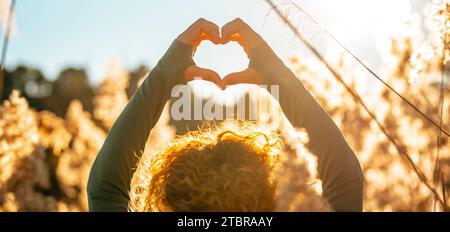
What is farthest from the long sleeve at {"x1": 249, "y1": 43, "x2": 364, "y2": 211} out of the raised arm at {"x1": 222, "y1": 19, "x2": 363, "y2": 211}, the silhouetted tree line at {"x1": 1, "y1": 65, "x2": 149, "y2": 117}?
the silhouetted tree line at {"x1": 1, "y1": 65, "x2": 149, "y2": 117}

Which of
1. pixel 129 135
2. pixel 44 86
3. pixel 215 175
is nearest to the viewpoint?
pixel 215 175

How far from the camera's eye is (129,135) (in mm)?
1170

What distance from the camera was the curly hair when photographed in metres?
1.05

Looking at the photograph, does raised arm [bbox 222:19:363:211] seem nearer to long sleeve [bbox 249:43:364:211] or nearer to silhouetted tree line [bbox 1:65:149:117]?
long sleeve [bbox 249:43:364:211]

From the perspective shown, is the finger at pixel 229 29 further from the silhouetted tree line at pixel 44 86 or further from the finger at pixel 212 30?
the silhouetted tree line at pixel 44 86

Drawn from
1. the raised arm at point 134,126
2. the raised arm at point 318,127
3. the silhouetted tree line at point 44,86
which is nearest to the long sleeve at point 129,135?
the raised arm at point 134,126

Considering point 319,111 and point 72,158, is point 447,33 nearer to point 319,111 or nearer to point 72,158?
point 319,111

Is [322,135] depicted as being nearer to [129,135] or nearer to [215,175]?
[215,175]

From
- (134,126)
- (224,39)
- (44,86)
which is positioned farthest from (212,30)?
(44,86)

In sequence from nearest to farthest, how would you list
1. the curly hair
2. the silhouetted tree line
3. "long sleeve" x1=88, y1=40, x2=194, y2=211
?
the curly hair < "long sleeve" x1=88, y1=40, x2=194, y2=211 < the silhouetted tree line

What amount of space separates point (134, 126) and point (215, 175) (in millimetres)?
214

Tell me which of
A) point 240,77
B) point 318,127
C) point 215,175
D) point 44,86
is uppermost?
point 44,86
